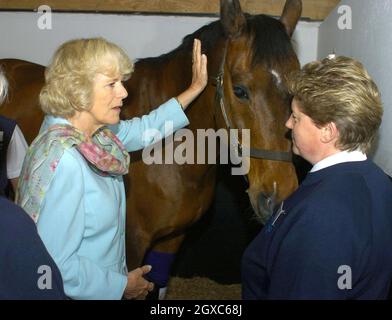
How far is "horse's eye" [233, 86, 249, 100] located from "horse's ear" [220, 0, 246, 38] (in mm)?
228

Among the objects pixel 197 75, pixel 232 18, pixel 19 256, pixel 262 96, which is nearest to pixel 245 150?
pixel 262 96

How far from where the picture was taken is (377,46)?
75.6 inches

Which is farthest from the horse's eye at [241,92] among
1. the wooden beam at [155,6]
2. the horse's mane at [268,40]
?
the wooden beam at [155,6]

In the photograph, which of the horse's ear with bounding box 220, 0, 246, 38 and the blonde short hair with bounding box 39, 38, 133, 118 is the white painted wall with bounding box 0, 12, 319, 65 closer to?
the horse's ear with bounding box 220, 0, 246, 38

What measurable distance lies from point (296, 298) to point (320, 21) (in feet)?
8.10

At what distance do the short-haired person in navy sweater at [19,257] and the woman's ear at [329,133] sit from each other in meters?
0.66

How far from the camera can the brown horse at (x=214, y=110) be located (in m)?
1.66

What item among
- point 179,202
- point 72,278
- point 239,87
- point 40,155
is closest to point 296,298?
point 72,278

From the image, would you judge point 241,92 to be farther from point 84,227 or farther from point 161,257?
point 161,257

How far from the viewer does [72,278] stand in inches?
43.9

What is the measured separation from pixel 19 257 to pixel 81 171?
0.40m

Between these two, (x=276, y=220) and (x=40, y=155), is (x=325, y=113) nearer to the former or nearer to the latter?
(x=276, y=220)

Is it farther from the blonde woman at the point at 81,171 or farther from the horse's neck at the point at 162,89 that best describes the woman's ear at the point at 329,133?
the horse's neck at the point at 162,89

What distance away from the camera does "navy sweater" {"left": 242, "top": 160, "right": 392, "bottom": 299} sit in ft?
3.07
